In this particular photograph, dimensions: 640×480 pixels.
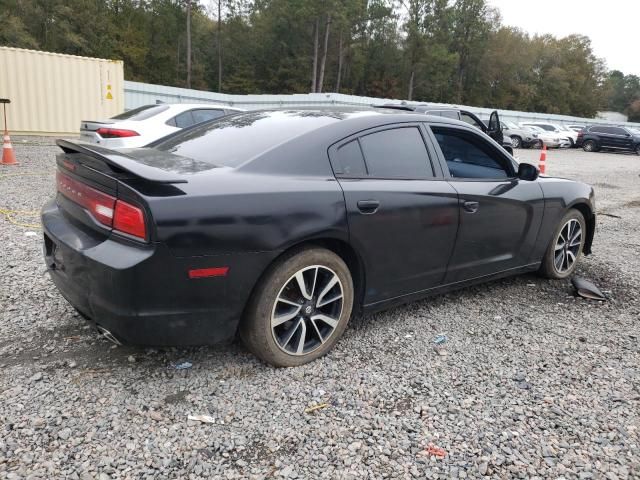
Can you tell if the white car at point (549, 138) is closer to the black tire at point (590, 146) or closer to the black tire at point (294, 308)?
the black tire at point (590, 146)

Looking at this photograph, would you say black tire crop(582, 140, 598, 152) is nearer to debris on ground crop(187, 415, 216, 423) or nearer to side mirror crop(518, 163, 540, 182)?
side mirror crop(518, 163, 540, 182)

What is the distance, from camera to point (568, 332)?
3.66 metres

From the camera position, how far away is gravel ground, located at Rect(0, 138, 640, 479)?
219cm

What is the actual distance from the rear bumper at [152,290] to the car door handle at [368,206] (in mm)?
706

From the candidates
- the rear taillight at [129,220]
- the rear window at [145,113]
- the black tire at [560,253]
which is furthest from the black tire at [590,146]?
the rear taillight at [129,220]

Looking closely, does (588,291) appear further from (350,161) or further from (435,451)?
(435,451)

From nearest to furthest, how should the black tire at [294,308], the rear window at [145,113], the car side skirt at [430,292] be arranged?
the black tire at [294,308] → the car side skirt at [430,292] → the rear window at [145,113]

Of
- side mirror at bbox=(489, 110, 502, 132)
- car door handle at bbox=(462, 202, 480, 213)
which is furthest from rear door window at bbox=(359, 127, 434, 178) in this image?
side mirror at bbox=(489, 110, 502, 132)

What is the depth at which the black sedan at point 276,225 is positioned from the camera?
2.38 metres

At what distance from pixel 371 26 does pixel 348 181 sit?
221ft

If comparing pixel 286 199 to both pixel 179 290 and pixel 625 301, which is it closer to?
pixel 179 290

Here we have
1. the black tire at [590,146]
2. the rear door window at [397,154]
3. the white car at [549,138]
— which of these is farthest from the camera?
the black tire at [590,146]

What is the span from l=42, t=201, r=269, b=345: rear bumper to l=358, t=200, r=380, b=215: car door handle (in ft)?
2.32

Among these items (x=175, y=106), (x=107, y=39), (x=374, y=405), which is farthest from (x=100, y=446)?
(x=107, y=39)
